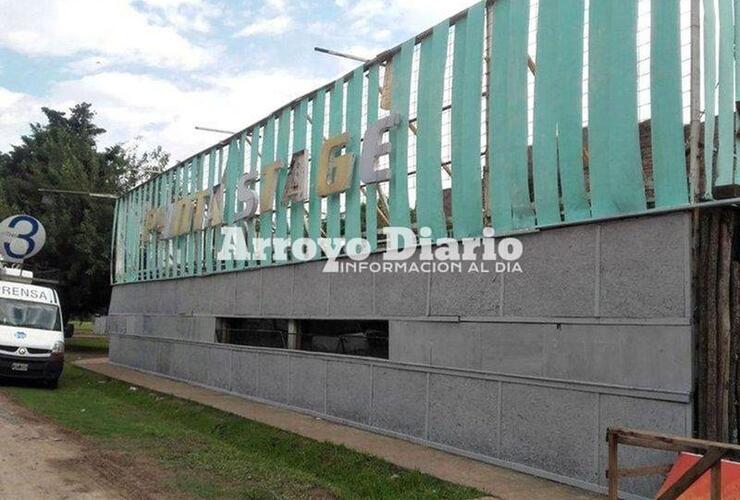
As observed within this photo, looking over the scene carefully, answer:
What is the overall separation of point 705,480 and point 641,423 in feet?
3.31

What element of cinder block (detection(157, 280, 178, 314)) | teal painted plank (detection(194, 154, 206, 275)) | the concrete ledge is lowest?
the concrete ledge

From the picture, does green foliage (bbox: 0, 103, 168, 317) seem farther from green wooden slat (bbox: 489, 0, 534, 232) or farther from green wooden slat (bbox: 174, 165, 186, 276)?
green wooden slat (bbox: 489, 0, 534, 232)

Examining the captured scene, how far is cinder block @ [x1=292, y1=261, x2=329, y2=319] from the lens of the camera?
11336mm

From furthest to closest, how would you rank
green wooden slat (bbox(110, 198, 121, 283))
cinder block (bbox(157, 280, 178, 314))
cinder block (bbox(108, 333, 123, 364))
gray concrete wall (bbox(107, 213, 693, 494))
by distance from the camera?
green wooden slat (bbox(110, 198, 121, 283)) → cinder block (bbox(108, 333, 123, 364)) → cinder block (bbox(157, 280, 178, 314)) → gray concrete wall (bbox(107, 213, 693, 494))

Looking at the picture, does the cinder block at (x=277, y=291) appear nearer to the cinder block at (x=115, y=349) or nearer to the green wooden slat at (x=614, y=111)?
the green wooden slat at (x=614, y=111)

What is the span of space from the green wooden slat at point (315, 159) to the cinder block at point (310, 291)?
57 cm

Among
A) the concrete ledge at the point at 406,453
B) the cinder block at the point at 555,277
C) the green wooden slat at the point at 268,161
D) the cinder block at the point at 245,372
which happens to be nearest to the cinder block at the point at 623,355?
the cinder block at the point at 555,277

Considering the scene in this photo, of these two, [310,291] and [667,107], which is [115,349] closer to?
[310,291]

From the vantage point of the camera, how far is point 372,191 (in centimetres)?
1027

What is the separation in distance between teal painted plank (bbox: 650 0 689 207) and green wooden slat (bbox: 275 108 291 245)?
7.42 m

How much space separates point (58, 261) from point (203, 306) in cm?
1332

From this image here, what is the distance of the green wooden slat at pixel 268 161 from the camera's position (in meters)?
13.1

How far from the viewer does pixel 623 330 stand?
657 cm

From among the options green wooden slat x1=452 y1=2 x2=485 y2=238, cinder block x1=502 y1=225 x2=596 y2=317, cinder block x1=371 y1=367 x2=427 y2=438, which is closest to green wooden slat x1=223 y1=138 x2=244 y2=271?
cinder block x1=371 y1=367 x2=427 y2=438
